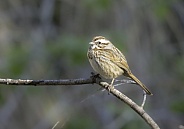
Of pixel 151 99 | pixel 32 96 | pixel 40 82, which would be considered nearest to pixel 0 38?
pixel 32 96

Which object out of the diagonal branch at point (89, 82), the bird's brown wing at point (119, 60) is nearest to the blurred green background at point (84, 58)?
the bird's brown wing at point (119, 60)

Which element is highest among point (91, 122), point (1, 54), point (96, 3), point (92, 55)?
point (92, 55)

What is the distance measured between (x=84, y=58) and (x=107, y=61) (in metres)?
5.01

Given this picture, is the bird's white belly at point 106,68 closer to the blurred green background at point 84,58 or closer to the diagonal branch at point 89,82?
the diagonal branch at point 89,82

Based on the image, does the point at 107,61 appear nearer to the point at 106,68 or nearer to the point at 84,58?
the point at 106,68

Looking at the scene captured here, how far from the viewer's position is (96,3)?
34.5 ft

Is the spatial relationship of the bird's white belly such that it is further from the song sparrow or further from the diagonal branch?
the diagonal branch

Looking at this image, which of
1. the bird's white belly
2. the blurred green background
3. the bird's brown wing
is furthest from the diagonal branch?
the blurred green background

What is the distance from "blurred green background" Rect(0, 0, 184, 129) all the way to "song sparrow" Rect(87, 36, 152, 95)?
4.77 m

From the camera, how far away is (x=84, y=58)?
418 inches

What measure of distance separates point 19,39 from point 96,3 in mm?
1740

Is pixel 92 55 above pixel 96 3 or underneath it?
above

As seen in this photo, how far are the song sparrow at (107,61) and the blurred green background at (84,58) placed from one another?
15.6ft

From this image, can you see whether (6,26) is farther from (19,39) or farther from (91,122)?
(91,122)
